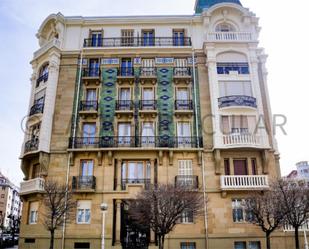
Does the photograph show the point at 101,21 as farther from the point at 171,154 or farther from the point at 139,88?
the point at 171,154

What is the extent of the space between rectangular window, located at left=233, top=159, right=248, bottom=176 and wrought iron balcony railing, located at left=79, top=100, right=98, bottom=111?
12.4 meters

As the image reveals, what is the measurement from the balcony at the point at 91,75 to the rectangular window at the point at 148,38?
5218 mm

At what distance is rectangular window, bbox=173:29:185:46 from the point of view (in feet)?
89.0

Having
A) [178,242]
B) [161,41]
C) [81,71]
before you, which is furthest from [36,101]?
[178,242]

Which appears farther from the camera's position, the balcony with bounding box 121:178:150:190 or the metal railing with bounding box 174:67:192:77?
the metal railing with bounding box 174:67:192:77

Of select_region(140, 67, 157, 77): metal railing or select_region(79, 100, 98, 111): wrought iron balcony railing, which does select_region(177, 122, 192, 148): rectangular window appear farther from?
select_region(79, 100, 98, 111): wrought iron balcony railing

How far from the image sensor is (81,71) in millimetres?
25859

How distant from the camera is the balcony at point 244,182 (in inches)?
826

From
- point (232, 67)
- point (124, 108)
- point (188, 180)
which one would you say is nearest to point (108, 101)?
point (124, 108)

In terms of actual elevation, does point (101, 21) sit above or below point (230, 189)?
above

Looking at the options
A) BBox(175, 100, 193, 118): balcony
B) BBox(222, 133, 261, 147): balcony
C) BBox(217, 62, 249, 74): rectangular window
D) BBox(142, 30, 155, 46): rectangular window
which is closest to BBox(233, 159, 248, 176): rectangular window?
BBox(222, 133, 261, 147): balcony

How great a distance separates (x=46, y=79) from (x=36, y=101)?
2158 millimetres

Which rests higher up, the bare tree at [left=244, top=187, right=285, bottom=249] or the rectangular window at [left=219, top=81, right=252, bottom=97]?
the rectangular window at [left=219, top=81, right=252, bottom=97]

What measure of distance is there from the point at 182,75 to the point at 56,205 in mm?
14649
